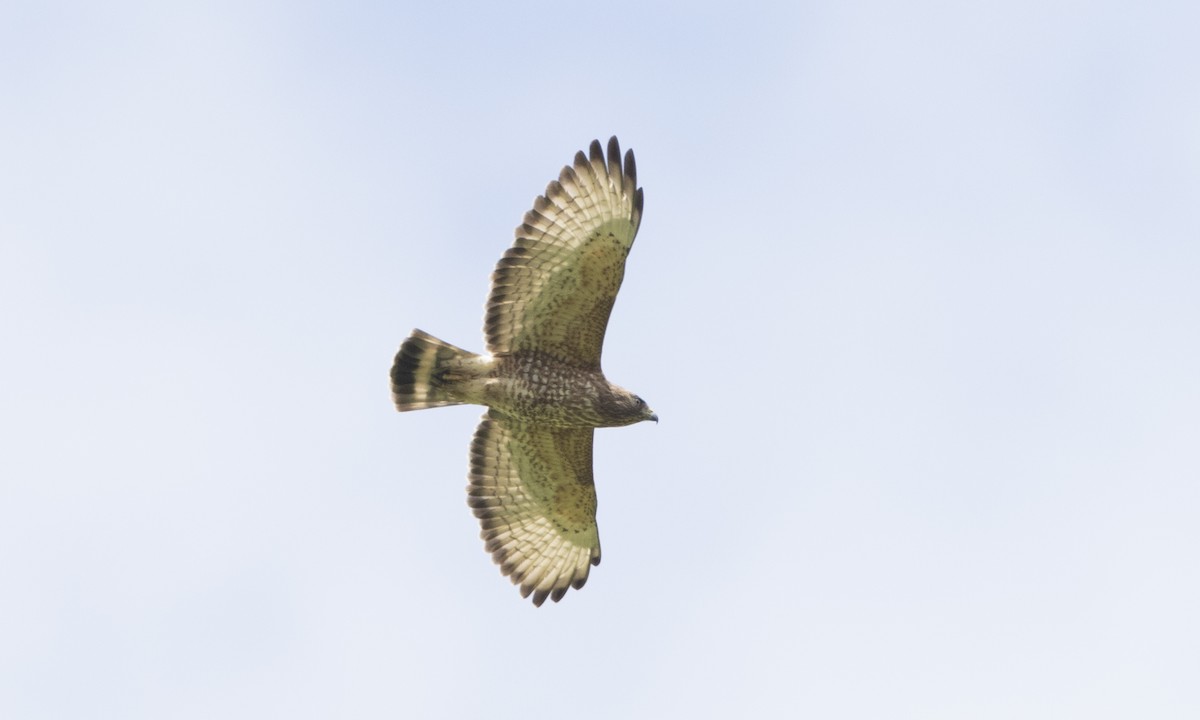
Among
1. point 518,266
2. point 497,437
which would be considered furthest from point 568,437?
point 518,266

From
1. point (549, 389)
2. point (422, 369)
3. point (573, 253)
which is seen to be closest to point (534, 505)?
point (549, 389)

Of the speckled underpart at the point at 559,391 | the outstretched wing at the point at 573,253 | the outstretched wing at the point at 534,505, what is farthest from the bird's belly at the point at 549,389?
→ the outstretched wing at the point at 534,505

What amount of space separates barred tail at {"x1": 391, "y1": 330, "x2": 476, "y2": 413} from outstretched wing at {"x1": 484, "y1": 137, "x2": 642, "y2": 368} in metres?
0.59

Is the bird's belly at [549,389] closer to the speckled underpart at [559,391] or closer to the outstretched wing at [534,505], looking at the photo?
the speckled underpart at [559,391]

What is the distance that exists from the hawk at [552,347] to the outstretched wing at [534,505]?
2cm

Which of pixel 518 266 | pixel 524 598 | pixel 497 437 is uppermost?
pixel 518 266

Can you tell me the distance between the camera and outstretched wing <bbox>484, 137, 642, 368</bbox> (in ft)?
51.8

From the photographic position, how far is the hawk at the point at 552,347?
51.9ft

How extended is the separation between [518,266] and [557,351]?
2.70 ft

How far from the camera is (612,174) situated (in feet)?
52.2

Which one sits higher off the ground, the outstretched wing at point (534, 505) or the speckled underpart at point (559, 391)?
the speckled underpart at point (559, 391)

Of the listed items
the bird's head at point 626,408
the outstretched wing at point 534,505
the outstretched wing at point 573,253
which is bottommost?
the outstretched wing at point 534,505

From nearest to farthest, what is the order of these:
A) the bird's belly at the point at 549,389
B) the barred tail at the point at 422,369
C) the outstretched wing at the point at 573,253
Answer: the outstretched wing at the point at 573,253, the bird's belly at the point at 549,389, the barred tail at the point at 422,369

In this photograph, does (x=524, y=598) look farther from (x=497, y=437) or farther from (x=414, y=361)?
(x=414, y=361)
